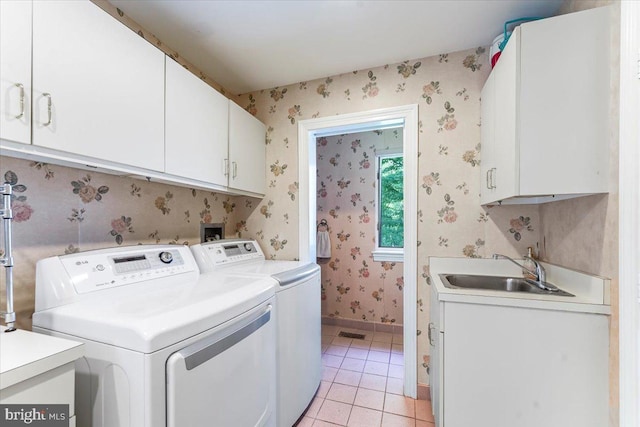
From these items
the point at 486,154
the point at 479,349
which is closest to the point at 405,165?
the point at 486,154

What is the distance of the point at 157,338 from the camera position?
802 mm

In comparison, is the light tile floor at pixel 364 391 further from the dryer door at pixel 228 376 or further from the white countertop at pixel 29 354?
the white countertop at pixel 29 354

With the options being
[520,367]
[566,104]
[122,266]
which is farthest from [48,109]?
[520,367]

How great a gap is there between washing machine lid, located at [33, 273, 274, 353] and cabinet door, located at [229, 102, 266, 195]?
3.05 ft

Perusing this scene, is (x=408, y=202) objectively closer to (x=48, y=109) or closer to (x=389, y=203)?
(x=389, y=203)

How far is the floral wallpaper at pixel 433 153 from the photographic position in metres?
1.84

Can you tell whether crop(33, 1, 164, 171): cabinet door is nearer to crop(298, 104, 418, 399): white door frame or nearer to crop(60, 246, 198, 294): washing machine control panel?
crop(60, 246, 198, 294): washing machine control panel

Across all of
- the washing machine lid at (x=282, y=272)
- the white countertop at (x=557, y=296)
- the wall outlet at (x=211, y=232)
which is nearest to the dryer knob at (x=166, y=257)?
the washing machine lid at (x=282, y=272)

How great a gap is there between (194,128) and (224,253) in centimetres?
85

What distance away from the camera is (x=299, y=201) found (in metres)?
2.31

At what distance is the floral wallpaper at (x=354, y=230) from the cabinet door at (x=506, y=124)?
1.73 metres

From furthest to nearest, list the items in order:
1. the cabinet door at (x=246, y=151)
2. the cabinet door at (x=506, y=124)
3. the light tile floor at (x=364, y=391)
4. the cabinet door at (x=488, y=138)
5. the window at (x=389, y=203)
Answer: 1. the window at (x=389, y=203)
2. the cabinet door at (x=246, y=151)
3. the light tile floor at (x=364, y=391)
4. the cabinet door at (x=488, y=138)
5. the cabinet door at (x=506, y=124)

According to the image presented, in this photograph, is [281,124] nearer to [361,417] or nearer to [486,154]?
[486,154]

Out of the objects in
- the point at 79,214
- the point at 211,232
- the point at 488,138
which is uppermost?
the point at 488,138
